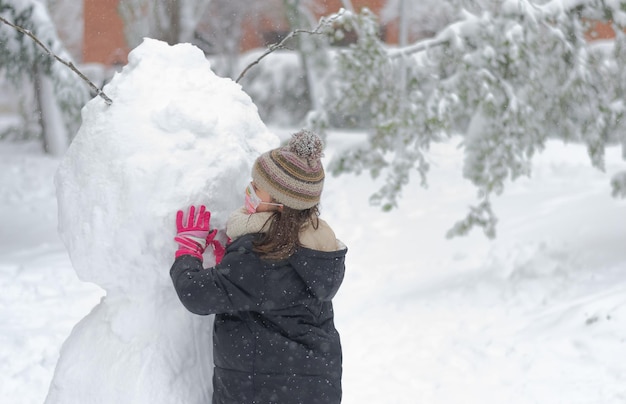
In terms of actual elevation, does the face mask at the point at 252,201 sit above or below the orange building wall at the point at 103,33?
above

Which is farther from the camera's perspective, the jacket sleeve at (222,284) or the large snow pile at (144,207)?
the large snow pile at (144,207)

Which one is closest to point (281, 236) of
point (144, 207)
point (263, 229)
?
point (263, 229)

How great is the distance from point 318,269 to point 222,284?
0.29 metres

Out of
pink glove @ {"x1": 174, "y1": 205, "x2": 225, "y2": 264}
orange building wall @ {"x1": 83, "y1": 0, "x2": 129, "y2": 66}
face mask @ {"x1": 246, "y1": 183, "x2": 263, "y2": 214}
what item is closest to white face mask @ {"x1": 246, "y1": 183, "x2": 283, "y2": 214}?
face mask @ {"x1": 246, "y1": 183, "x2": 263, "y2": 214}

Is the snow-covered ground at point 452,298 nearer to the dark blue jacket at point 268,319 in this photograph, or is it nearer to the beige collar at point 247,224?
the dark blue jacket at point 268,319

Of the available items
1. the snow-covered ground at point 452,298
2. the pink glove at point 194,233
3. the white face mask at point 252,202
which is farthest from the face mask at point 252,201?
the snow-covered ground at point 452,298

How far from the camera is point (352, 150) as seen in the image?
6914 mm

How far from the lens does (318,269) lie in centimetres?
225

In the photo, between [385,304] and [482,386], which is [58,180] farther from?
[385,304]

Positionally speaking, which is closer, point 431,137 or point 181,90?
point 181,90

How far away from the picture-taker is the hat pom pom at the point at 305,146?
Answer: 2246 millimetres

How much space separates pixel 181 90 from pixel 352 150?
4.48 m

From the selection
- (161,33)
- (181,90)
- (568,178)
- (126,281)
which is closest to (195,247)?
(126,281)

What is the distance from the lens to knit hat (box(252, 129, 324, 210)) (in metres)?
2.23
